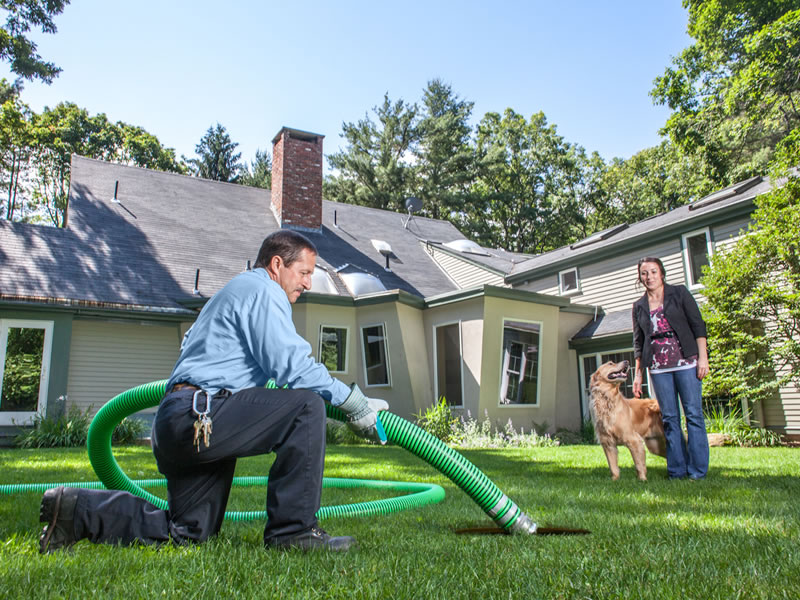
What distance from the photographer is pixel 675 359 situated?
5.16 metres

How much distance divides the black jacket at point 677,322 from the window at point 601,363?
30.8 ft

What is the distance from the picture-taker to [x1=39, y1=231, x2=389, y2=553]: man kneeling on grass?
2.36 meters

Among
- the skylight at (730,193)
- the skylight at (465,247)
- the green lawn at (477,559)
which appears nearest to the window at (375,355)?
the skylight at (465,247)

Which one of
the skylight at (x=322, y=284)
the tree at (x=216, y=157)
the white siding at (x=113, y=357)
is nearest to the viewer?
the white siding at (x=113, y=357)

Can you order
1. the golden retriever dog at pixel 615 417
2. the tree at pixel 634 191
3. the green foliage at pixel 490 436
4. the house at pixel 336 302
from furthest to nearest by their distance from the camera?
the tree at pixel 634 191
the house at pixel 336 302
the green foliage at pixel 490 436
the golden retriever dog at pixel 615 417

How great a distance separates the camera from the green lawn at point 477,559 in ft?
5.85

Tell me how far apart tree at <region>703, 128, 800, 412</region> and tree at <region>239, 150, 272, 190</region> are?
29787 mm

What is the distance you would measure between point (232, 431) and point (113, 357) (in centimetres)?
1257

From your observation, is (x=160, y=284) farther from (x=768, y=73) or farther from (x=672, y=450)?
(x=768, y=73)

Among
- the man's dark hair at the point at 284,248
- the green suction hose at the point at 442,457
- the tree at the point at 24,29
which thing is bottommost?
the green suction hose at the point at 442,457

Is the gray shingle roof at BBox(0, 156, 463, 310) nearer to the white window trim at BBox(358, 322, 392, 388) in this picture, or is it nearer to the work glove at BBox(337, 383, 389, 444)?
the white window trim at BBox(358, 322, 392, 388)

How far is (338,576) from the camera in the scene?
6.40 feet

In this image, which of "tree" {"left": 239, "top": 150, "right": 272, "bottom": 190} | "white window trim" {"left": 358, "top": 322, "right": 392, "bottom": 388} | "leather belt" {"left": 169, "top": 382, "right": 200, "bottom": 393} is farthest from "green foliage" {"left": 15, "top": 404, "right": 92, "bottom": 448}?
"tree" {"left": 239, "top": 150, "right": 272, "bottom": 190}

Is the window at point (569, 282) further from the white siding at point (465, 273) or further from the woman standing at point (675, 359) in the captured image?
the woman standing at point (675, 359)
